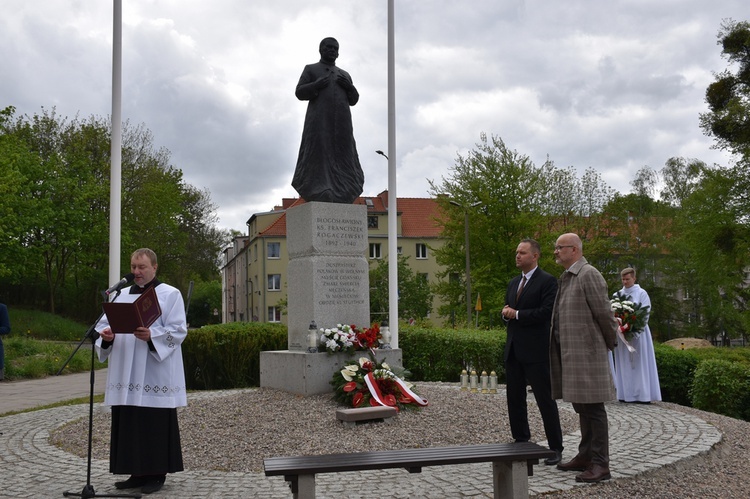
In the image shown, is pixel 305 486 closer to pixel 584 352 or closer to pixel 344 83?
pixel 584 352

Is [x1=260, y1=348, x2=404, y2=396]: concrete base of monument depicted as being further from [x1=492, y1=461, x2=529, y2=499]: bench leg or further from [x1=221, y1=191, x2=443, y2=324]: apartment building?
[x1=221, y1=191, x2=443, y2=324]: apartment building

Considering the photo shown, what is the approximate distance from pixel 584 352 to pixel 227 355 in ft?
30.9

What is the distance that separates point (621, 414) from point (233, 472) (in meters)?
5.74

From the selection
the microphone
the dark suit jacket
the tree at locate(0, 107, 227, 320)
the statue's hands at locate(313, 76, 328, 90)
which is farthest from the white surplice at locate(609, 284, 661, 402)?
the tree at locate(0, 107, 227, 320)

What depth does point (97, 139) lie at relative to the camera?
40.4 m

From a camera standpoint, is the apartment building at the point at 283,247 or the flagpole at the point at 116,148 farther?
the apartment building at the point at 283,247

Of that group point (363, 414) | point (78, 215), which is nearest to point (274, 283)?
point (78, 215)

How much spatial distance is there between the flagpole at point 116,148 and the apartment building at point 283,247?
130ft

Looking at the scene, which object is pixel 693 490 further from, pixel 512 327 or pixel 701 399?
pixel 701 399

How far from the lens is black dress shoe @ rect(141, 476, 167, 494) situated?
5.75 metres

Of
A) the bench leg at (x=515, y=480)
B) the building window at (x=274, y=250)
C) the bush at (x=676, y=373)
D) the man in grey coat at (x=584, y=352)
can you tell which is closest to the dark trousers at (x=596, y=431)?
the man in grey coat at (x=584, y=352)

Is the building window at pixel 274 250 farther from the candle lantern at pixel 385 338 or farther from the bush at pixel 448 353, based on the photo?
the candle lantern at pixel 385 338

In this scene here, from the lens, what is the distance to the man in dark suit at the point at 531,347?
21.4 ft

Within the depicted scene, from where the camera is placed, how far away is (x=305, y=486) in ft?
15.3
